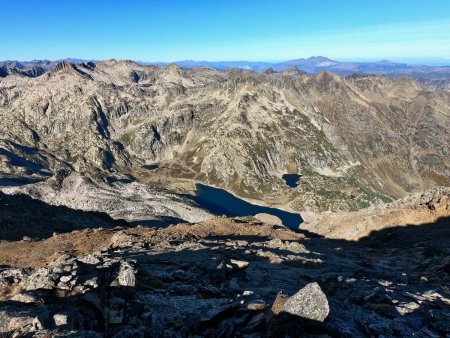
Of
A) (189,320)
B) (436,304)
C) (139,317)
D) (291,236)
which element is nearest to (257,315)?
(189,320)

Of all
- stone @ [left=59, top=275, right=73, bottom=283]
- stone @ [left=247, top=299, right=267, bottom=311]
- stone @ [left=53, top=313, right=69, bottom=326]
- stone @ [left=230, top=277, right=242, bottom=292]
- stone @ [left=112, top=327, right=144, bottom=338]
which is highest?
stone @ [left=112, top=327, right=144, bottom=338]

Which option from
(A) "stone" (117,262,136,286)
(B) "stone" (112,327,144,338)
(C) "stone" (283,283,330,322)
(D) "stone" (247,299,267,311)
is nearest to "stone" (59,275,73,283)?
(A) "stone" (117,262,136,286)

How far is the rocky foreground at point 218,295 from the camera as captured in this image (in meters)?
20.1

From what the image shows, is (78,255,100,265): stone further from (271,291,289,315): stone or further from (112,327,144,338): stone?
(271,291,289,315): stone

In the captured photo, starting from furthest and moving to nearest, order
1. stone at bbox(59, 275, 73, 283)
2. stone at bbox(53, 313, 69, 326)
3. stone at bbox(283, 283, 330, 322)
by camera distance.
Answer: stone at bbox(59, 275, 73, 283) < stone at bbox(53, 313, 69, 326) < stone at bbox(283, 283, 330, 322)

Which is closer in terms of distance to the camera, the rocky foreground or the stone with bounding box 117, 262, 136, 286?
the rocky foreground

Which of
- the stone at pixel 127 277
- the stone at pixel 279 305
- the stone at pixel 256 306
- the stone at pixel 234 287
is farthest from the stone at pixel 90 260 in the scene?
the stone at pixel 279 305

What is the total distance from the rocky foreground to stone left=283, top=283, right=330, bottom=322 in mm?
51

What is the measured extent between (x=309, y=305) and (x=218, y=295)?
30.6ft

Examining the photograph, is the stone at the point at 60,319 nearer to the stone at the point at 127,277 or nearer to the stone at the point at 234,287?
the stone at the point at 127,277

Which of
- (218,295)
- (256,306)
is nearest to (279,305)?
(256,306)

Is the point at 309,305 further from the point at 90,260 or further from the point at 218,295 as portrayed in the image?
the point at 90,260

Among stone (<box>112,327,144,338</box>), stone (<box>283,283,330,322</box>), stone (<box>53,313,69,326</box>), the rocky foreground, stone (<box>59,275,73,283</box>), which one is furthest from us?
stone (<box>59,275,73,283</box>)

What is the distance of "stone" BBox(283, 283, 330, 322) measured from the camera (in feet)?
64.6
